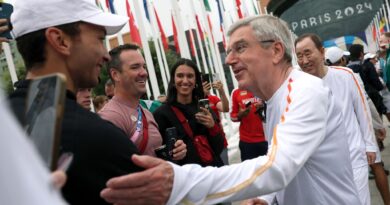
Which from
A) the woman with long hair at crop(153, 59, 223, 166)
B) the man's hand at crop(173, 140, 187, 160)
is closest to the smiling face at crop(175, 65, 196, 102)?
the woman with long hair at crop(153, 59, 223, 166)

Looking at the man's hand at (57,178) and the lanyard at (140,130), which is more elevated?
the man's hand at (57,178)

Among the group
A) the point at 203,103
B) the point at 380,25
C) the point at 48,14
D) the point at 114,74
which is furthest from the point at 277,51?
the point at 380,25

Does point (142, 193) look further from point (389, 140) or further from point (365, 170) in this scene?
point (389, 140)

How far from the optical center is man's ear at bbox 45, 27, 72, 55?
1456 mm

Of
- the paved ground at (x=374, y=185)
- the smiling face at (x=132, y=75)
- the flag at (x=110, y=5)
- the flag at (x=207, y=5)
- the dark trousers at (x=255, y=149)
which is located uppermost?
the flag at (x=207, y=5)

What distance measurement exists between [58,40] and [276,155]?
2.76 ft

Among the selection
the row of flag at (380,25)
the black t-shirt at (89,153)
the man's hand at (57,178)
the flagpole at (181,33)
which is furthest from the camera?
the row of flag at (380,25)

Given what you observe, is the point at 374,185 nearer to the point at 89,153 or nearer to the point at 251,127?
the point at 251,127

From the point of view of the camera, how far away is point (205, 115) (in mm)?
4113

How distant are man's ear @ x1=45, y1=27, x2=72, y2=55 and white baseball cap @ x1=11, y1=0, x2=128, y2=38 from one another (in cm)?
2

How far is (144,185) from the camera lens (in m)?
1.30

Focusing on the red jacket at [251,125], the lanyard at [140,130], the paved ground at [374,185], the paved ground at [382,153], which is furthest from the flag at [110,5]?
the lanyard at [140,130]

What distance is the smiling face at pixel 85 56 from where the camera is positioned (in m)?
1.50

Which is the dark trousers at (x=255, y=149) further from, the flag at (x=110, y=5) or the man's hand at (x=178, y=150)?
the flag at (x=110, y=5)
